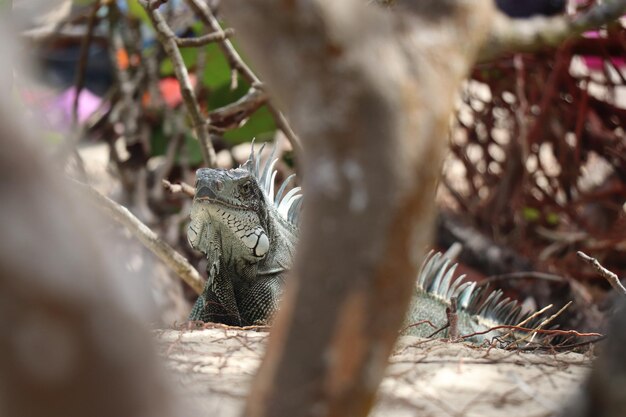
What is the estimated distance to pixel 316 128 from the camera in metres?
1.07

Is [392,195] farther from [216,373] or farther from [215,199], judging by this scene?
[215,199]

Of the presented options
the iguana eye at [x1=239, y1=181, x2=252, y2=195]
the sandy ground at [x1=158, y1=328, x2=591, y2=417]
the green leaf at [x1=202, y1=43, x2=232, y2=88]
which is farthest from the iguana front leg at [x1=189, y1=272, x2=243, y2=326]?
the green leaf at [x1=202, y1=43, x2=232, y2=88]

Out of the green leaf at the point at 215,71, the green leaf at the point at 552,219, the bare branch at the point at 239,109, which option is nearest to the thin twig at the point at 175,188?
the bare branch at the point at 239,109

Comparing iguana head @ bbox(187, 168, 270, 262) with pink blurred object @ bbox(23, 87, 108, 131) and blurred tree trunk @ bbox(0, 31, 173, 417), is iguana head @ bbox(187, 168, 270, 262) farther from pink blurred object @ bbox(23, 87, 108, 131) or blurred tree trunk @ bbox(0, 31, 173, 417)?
pink blurred object @ bbox(23, 87, 108, 131)

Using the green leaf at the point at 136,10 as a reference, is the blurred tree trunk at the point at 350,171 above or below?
below

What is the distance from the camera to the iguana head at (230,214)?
2.58 metres

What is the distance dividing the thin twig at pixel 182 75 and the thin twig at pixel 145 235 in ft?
1.55

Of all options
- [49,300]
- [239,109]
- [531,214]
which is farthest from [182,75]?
[531,214]

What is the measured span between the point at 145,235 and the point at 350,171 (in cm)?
209

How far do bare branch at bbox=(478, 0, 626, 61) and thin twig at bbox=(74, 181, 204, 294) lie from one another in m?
1.84

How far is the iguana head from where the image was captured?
2584 mm

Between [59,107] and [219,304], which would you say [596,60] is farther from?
[59,107]

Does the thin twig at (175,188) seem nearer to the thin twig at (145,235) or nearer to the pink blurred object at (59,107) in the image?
the thin twig at (145,235)

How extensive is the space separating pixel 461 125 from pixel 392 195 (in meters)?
4.27
